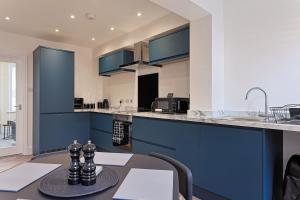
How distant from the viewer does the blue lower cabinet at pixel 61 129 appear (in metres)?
4.06

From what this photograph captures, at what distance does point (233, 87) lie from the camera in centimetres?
266

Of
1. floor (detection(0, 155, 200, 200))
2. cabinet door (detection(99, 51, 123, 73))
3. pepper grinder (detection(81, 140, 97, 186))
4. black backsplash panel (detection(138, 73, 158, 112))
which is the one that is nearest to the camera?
pepper grinder (detection(81, 140, 97, 186))

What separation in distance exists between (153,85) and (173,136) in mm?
1534

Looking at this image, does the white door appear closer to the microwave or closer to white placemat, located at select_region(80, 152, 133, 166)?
the microwave

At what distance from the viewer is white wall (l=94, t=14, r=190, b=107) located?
338 centimetres

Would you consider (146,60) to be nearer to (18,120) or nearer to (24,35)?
(24,35)

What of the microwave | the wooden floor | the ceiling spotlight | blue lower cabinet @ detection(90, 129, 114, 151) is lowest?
the wooden floor

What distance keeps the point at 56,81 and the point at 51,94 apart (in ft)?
0.94

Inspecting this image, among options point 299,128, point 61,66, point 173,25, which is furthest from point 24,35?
point 299,128

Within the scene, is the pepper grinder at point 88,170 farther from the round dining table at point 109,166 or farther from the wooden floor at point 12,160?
the wooden floor at point 12,160

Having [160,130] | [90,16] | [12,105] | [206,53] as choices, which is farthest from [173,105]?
[12,105]

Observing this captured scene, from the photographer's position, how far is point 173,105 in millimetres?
3068

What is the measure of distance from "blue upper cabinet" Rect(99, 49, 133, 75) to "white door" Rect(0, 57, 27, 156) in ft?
5.56


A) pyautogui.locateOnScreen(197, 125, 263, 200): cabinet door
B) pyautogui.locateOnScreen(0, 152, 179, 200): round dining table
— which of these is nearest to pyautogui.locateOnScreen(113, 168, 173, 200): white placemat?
pyautogui.locateOnScreen(0, 152, 179, 200): round dining table
